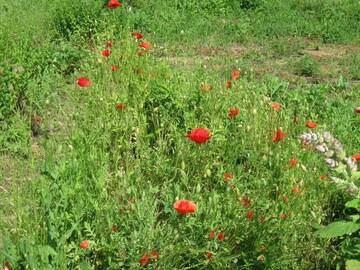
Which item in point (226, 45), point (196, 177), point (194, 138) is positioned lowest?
point (226, 45)

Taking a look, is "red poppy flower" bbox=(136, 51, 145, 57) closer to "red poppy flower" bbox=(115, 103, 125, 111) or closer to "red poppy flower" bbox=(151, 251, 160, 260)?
"red poppy flower" bbox=(115, 103, 125, 111)

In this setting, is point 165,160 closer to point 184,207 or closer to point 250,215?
point 250,215

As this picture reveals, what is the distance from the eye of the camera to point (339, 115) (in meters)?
5.32

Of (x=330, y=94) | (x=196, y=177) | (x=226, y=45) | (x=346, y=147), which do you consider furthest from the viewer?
(x=226, y=45)

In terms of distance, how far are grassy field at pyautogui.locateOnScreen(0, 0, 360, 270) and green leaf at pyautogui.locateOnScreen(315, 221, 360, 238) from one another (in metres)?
0.01

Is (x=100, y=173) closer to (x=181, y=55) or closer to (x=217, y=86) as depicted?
(x=217, y=86)

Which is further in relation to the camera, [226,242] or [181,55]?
[181,55]

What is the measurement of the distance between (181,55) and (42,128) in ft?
8.74

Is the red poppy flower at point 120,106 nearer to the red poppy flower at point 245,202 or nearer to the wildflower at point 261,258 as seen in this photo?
the red poppy flower at point 245,202

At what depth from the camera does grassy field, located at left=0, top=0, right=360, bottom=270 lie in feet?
10.3

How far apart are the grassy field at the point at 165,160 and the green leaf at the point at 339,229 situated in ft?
0.04

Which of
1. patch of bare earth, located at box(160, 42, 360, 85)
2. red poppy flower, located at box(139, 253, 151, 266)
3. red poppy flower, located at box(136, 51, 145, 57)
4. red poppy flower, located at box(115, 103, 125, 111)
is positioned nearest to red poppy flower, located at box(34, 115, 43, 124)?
red poppy flower, located at box(115, 103, 125, 111)

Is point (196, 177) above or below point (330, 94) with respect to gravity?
above

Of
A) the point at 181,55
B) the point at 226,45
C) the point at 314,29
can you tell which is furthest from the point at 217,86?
the point at 314,29
